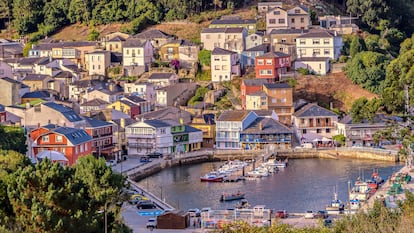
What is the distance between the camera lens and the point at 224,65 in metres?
37.2

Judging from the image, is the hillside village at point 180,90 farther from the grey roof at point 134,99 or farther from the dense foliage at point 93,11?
the dense foliage at point 93,11

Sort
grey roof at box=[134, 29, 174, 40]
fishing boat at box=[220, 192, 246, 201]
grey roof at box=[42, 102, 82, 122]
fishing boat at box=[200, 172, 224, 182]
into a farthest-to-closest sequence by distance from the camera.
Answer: grey roof at box=[134, 29, 174, 40]
grey roof at box=[42, 102, 82, 122]
fishing boat at box=[200, 172, 224, 182]
fishing boat at box=[220, 192, 246, 201]

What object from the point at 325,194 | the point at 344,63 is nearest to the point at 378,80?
the point at 344,63

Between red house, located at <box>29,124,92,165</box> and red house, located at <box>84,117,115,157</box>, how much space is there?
3.88 feet

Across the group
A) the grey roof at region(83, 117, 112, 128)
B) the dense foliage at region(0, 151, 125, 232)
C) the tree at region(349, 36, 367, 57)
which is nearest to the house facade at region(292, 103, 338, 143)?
the tree at region(349, 36, 367, 57)

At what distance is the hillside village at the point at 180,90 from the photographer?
104 feet

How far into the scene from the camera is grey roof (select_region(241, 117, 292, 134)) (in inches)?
1281

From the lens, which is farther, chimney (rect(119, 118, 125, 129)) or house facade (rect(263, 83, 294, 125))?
house facade (rect(263, 83, 294, 125))

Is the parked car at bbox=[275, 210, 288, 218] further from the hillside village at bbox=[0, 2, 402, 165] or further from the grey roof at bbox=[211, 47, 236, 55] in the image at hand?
the grey roof at bbox=[211, 47, 236, 55]

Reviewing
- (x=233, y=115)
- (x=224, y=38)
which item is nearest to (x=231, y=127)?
(x=233, y=115)

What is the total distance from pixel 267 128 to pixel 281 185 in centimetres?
567

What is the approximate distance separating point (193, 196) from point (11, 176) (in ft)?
33.8

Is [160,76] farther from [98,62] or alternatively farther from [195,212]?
[195,212]

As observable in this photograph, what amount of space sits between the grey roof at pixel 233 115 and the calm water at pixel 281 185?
1.95m
